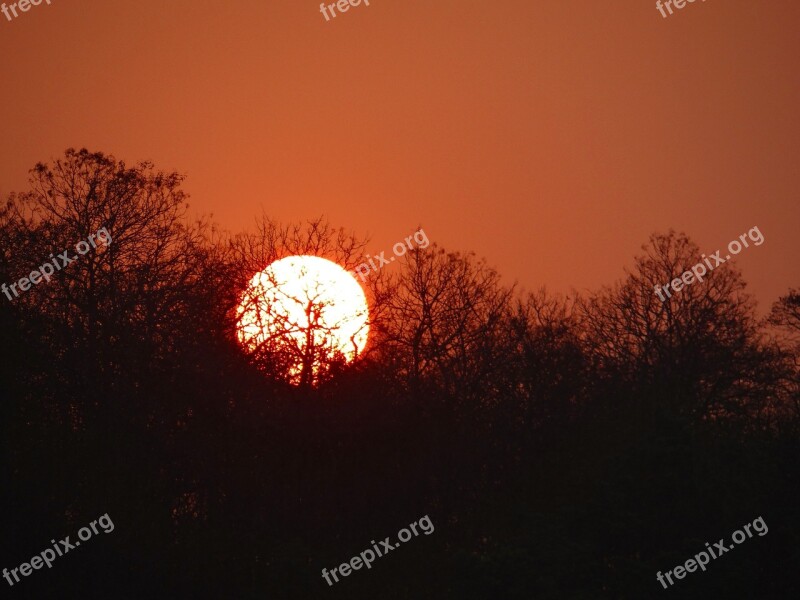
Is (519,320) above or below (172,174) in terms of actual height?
below

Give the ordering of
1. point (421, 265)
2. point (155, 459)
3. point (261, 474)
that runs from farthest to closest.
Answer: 1. point (421, 265)
2. point (261, 474)
3. point (155, 459)

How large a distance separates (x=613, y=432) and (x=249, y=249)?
14.2m

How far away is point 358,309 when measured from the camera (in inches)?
1228

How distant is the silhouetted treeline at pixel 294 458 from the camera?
1767 cm

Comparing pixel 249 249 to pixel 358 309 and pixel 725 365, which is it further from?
pixel 725 365

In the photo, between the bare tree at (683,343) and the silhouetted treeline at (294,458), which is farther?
the bare tree at (683,343)

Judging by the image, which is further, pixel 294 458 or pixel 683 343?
pixel 683 343

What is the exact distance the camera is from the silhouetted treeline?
17.7 metres

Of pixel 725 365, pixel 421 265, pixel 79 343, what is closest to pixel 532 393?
pixel 421 265

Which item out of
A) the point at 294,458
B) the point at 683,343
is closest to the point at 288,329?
the point at 294,458

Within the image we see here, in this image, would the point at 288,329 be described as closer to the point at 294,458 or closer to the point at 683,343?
the point at 294,458

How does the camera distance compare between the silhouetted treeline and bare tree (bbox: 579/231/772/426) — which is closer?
the silhouetted treeline

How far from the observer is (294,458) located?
2369 centimetres

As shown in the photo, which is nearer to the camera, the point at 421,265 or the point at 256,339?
the point at 256,339
